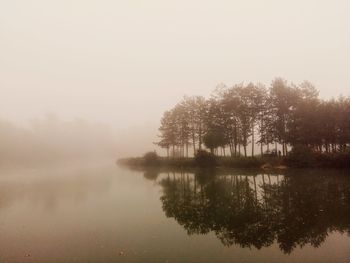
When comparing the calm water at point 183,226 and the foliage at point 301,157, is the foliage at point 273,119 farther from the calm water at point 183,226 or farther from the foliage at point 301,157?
the calm water at point 183,226

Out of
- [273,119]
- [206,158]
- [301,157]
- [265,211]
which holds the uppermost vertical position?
[273,119]

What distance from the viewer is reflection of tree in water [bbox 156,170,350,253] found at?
17.3 meters

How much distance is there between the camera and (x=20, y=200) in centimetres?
3088

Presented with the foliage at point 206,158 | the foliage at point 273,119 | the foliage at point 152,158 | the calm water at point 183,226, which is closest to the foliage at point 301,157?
the foliage at point 273,119

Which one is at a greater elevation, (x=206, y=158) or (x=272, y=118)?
(x=272, y=118)

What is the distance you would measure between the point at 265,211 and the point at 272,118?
157ft

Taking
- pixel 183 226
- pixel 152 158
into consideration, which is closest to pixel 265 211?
pixel 183 226

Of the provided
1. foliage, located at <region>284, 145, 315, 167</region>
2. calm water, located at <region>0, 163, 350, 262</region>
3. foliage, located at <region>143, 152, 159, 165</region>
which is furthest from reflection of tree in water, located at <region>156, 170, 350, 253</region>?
foliage, located at <region>143, 152, 159, 165</region>

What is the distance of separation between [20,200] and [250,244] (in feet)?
79.7

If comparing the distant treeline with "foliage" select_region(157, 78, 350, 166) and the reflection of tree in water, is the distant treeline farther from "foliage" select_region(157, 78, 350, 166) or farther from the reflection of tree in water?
the reflection of tree in water

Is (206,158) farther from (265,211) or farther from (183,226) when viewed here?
(183,226)

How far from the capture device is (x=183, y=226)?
19.8 m

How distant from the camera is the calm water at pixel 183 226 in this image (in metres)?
14.7

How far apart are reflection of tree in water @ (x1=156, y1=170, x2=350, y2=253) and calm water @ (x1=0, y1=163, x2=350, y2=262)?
0.06 m
